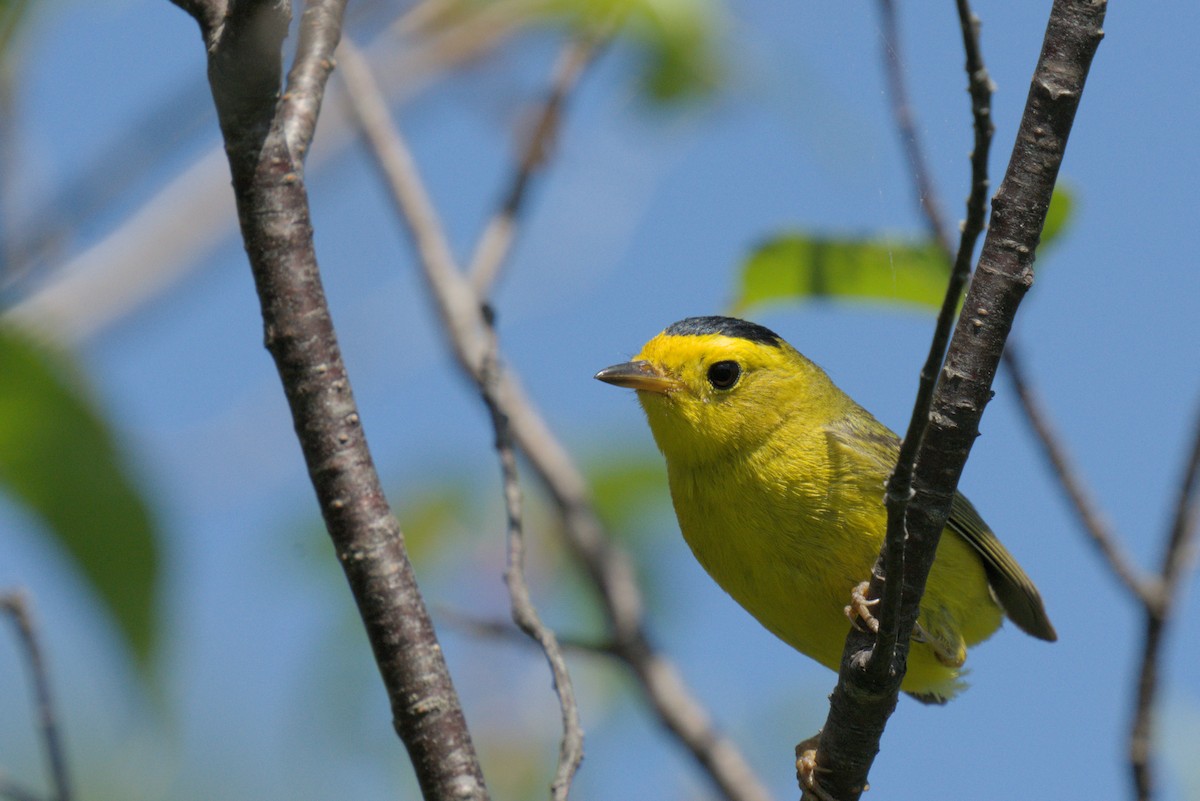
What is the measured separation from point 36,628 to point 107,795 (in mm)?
3102

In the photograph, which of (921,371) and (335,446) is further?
(335,446)

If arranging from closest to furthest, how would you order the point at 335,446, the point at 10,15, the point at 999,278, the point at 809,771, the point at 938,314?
the point at 10,15, the point at 938,314, the point at 999,278, the point at 335,446, the point at 809,771

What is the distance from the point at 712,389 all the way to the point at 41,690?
2.43 m

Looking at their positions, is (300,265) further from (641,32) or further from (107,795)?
(107,795)

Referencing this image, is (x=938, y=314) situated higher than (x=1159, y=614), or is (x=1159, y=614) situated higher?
(x=938, y=314)

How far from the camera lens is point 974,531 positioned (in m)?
4.42

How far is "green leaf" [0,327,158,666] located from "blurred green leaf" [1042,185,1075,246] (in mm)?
2323

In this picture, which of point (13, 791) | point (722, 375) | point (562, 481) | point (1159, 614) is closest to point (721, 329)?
point (722, 375)

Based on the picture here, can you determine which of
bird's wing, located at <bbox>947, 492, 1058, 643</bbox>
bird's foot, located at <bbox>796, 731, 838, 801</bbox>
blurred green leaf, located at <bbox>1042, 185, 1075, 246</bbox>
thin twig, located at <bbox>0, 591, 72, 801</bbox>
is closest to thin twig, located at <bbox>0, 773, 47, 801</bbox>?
thin twig, located at <bbox>0, 591, 72, 801</bbox>

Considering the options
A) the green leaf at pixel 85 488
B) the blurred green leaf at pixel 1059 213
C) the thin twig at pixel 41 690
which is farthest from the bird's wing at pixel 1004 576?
the green leaf at pixel 85 488

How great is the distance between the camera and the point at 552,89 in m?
4.95

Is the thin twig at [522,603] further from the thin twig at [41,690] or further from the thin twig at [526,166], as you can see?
the thin twig at [41,690]

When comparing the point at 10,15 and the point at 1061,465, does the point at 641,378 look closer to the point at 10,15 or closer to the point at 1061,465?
the point at 1061,465

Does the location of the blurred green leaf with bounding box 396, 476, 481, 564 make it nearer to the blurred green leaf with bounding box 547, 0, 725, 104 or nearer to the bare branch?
the blurred green leaf with bounding box 547, 0, 725, 104
